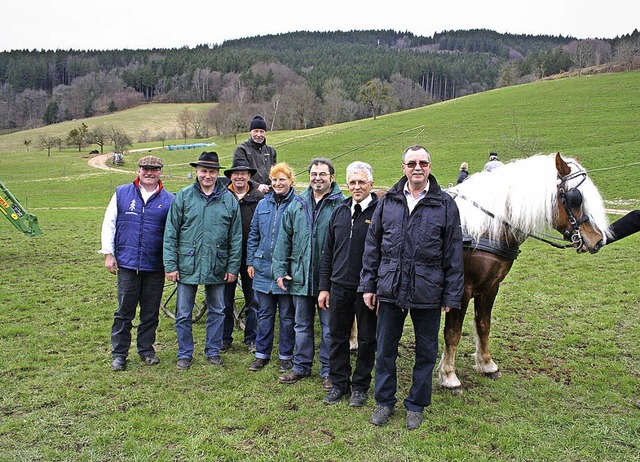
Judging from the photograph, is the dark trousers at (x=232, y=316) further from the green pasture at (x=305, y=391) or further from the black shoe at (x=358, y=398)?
the black shoe at (x=358, y=398)

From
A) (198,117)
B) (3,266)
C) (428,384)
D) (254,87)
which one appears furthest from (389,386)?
(254,87)

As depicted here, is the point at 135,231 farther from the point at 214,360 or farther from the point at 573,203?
the point at 573,203

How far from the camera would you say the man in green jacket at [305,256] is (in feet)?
15.7

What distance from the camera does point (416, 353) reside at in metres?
4.05

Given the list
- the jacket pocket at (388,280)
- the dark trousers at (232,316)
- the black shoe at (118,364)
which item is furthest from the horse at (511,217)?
the black shoe at (118,364)

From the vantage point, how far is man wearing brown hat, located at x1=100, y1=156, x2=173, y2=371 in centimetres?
507

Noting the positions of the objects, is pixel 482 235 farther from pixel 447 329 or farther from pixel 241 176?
pixel 241 176

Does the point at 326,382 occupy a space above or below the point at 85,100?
below

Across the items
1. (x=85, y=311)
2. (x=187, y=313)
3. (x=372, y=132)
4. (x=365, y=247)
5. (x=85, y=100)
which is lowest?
(x=85, y=311)

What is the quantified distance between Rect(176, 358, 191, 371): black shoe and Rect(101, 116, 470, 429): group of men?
0.01 meters

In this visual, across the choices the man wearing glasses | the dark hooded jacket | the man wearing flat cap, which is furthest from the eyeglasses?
the man wearing flat cap

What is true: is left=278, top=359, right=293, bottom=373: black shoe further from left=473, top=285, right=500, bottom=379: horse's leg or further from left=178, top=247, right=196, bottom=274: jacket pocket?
left=473, top=285, right=500, bottom=379: horse's leg

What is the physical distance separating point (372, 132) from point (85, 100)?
83.1 meters

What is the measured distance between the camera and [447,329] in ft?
15.1
